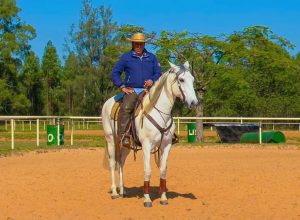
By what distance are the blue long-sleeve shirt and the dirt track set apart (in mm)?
1890

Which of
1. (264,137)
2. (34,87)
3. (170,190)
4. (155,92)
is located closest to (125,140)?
(155,92)

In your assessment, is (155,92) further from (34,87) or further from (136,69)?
(34,87)

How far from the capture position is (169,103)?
7820mm

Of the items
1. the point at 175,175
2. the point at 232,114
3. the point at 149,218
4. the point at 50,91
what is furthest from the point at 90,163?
the point at 50,91

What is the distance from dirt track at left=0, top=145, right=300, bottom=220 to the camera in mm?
7111

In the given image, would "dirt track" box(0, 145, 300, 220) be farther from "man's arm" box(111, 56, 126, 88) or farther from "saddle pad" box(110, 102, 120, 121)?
"man's arm" box(111, 56, 126, 88)

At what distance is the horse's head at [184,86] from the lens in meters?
7.28

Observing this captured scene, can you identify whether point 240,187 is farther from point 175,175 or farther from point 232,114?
point 232,114

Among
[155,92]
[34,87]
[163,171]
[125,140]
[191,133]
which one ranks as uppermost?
[34,87]

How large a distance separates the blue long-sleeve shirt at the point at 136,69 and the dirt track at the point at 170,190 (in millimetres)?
1890

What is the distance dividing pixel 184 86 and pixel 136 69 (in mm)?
1198

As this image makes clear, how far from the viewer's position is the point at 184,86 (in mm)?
7418

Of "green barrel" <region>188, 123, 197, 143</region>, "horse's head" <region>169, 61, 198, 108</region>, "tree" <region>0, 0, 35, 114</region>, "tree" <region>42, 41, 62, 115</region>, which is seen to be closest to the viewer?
"horse's head" <region>169, 61, 198, 108</region>

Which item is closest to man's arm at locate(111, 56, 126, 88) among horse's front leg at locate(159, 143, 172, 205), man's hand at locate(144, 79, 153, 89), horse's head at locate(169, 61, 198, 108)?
man's hand at locate(144, 79, 153, 89)
